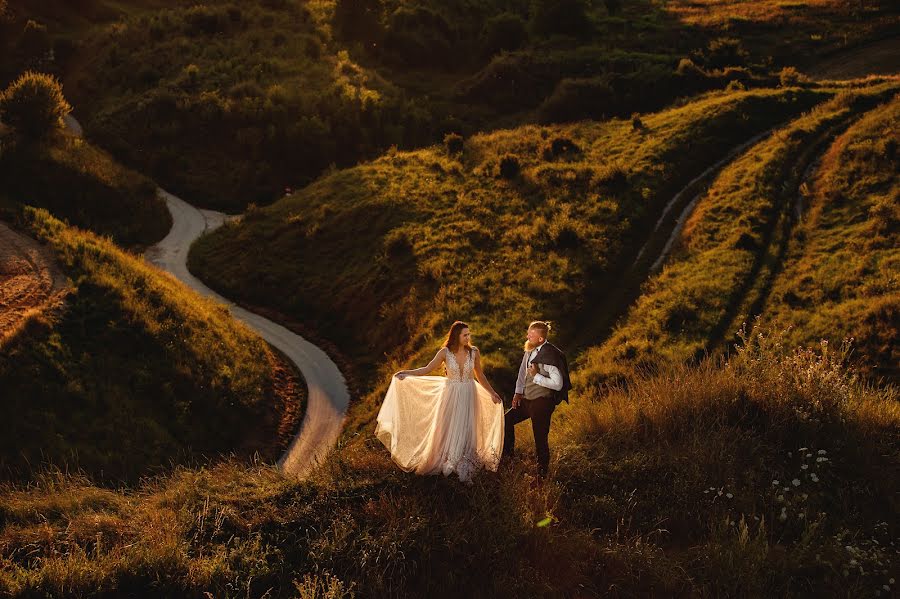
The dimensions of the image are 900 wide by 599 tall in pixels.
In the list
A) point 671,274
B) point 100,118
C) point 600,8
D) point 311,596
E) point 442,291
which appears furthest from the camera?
point 600,8

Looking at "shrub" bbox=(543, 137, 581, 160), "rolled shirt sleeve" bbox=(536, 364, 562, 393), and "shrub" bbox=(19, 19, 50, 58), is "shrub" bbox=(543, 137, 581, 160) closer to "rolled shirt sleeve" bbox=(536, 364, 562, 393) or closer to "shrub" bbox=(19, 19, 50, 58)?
"rolled shirt sleeve" bbox=(536, 364, 562, 393)

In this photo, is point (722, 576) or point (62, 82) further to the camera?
point (62, 82)

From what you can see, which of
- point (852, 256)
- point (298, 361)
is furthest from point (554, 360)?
point (298, 361)

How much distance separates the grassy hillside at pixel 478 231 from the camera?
97.1 ft

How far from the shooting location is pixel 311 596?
764 cm

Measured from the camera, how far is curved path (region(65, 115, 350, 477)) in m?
24.6

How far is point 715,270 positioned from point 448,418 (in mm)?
19297

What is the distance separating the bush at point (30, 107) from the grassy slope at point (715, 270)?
4534 centimetres

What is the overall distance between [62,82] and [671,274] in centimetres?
7232

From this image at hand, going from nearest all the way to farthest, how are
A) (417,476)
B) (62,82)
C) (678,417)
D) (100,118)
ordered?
(417,476)
(678,417)
(100,118)
(62,82)

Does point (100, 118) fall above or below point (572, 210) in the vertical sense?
above

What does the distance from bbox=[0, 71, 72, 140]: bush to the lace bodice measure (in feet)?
161

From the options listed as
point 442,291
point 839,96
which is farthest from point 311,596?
point 839,96

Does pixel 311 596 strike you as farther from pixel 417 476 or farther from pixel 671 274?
pixel 671 274
